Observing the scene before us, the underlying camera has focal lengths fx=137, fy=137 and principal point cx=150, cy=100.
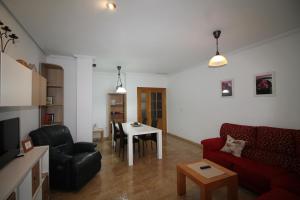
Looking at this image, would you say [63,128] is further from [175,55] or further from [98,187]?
[175,55]

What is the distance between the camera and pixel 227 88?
3.62 meters

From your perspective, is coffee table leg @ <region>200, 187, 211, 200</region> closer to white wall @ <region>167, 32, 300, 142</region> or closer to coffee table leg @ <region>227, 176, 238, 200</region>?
coffee table leg @ <region>227, 176, 238, 200</region>

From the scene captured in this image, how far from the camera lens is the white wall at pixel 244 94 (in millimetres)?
2512

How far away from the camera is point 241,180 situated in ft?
7.47

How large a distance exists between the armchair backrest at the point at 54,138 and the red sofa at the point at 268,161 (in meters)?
3.05

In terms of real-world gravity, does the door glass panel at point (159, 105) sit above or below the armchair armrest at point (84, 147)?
above

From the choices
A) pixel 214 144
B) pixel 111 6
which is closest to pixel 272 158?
pixel 214 144

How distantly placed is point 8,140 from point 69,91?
2.28 metres

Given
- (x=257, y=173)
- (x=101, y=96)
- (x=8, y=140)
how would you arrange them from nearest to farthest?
1. (x=8, y=140)
2. (x=257, y=173)
3. (x=101, y=96)

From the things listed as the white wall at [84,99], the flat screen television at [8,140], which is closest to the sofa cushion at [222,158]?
the white wall at [84,99]

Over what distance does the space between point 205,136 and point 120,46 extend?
355cm

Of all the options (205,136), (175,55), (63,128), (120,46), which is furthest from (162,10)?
(205,136)

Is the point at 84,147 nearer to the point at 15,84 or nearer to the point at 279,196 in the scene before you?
the point at 15,84

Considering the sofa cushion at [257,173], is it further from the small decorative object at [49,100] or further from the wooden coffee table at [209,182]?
the small decorative object at [49,100]
